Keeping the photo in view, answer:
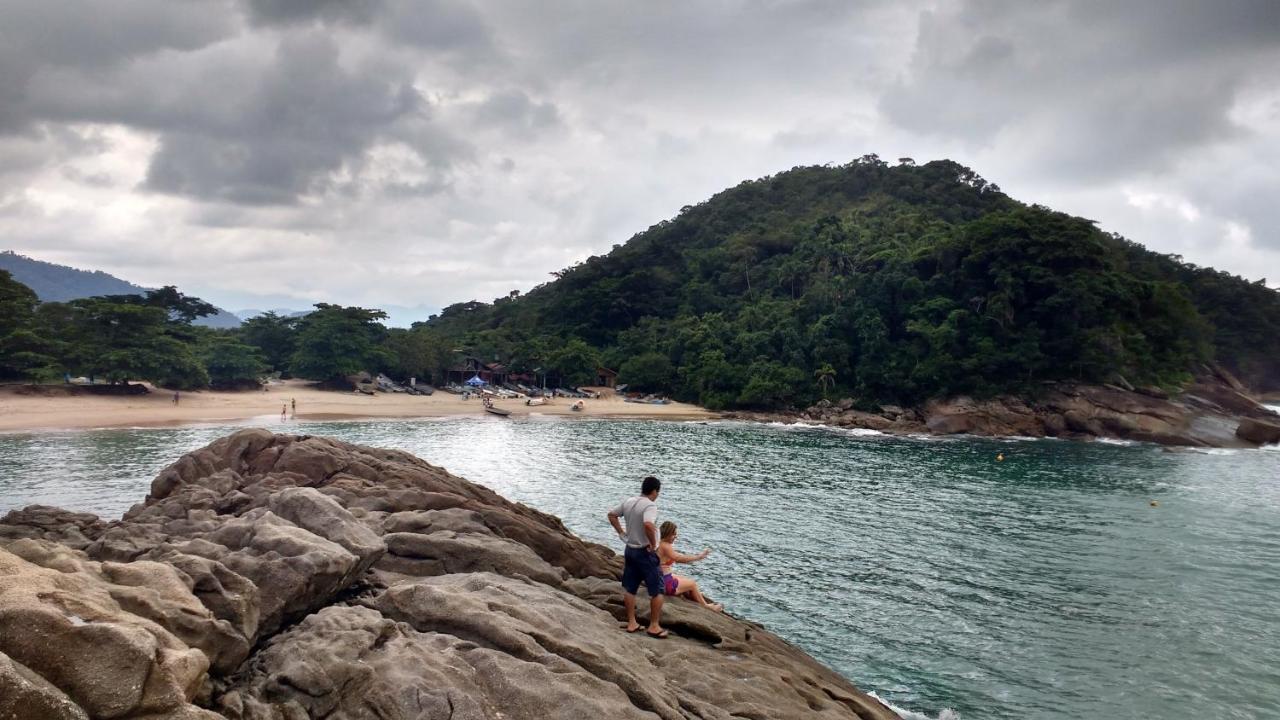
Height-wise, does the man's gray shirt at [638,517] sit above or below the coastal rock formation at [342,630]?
above

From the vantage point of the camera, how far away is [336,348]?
7544 centimetres

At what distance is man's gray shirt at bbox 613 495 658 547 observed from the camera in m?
10.2

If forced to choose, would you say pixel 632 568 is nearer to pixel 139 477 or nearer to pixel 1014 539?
pixel 1014 539

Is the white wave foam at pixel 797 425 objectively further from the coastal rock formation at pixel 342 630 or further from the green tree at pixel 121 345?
the coastal rock formation at pixel 342 630

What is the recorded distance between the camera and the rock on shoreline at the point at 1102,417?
5328cm

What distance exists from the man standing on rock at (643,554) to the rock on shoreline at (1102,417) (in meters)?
52.6

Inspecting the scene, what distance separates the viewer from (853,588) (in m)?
18.6

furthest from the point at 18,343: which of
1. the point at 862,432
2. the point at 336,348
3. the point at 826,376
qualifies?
the point at 826,376

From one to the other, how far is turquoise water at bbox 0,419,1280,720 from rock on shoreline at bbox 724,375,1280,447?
6.25m

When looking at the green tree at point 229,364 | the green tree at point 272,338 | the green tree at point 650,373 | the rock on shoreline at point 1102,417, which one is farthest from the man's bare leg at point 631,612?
the green tree at point 272,338

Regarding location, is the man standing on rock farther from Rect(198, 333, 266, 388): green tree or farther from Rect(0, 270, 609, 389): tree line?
Rect(198, 333, 266, 388): green tree

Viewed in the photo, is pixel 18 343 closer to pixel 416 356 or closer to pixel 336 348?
pixel 336 348

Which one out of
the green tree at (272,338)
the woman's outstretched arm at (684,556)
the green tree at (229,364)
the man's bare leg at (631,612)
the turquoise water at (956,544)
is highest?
the green tree at (272,338)

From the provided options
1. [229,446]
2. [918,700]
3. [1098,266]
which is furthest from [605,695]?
[1098,266]
